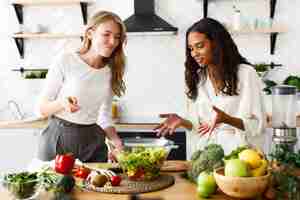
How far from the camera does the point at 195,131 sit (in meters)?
2.57

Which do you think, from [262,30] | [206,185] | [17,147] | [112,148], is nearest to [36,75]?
[17,147]

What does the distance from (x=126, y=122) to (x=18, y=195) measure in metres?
2.73

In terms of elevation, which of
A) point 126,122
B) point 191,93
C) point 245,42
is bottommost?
point 126,122

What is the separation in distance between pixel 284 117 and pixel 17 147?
2582 millimetres

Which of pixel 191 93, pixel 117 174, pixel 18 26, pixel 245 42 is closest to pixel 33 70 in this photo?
pixel 18 26

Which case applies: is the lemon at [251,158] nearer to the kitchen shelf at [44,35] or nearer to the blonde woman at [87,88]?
the blonde woman at [87,88]

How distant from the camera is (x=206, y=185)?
1.83 meters

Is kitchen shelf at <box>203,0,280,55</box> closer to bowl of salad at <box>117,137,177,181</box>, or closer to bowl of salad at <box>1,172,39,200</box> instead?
bowl of salad at <box>117,137,177,181</box>

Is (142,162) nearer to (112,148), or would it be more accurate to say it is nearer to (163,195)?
(163,195)

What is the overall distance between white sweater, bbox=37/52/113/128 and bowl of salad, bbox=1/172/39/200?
0.71m

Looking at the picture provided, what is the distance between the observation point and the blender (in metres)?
2.06

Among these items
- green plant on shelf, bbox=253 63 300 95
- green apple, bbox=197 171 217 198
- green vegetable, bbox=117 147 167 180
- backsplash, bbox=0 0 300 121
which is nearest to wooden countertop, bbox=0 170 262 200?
green apple, bbox=197 171 217 198

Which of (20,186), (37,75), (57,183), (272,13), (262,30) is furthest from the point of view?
(37,75)

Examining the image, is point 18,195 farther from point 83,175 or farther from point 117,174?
point 117,174
